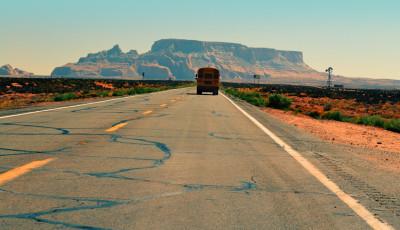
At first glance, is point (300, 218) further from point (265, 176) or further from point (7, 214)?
point (7, 214)

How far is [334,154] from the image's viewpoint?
30.6ft

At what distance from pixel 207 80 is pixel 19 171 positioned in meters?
41.9

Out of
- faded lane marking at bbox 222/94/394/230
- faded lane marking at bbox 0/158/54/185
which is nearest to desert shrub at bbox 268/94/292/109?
faded lane marking at bbox 222/94/394/230

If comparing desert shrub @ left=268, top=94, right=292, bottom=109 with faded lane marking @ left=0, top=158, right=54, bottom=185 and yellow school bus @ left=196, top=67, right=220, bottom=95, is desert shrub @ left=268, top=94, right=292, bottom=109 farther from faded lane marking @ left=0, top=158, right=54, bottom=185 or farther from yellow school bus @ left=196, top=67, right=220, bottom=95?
faded lane marking @ left=0, top=158, right=54, bottom=185

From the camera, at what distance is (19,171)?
622 centimetres

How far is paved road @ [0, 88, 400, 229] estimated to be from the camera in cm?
436

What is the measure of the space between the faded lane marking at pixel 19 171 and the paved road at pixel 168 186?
0.05ft

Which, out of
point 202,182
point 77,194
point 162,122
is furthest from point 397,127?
point 77,194

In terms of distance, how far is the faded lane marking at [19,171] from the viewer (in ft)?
18.9

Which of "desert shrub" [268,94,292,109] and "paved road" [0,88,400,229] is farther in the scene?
"desert shrub" [268,94,292,109]

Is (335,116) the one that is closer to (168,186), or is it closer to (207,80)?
(168,186)

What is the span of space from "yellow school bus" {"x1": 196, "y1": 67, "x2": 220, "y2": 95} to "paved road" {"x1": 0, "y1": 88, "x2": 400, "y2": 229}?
3700 cm

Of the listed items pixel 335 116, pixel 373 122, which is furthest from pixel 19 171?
pixel 335 116

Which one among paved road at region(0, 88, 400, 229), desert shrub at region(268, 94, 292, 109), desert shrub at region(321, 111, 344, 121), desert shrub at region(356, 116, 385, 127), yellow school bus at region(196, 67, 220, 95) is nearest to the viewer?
paved road at region(0, 88, 400, 229)
